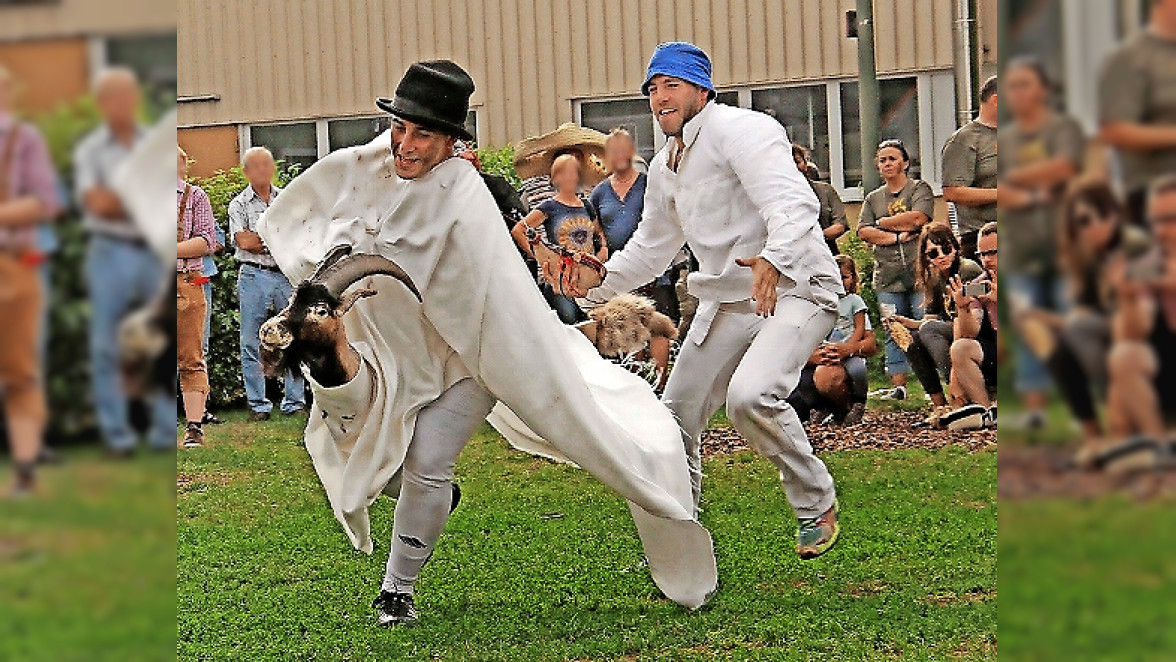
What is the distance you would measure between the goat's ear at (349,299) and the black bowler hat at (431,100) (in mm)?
599

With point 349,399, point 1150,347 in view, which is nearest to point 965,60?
point 349,399

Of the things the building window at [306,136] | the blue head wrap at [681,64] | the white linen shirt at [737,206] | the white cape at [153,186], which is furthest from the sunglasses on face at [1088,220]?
the building window at [306,136]

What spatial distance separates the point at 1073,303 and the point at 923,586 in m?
5.36

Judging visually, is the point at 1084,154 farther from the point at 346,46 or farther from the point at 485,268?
the point at 346,46

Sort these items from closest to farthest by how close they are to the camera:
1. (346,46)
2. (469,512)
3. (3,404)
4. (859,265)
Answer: (3,404), (469,512), (859,265), (346,46)

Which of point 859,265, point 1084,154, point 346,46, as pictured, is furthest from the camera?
point 346,46

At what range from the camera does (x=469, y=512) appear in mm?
9008

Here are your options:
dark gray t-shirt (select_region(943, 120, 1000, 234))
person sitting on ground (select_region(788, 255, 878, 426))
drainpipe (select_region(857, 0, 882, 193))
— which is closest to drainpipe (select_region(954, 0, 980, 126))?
drainpipe (select_region(857, 0, 882, 193))

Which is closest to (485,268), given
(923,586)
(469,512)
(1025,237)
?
(923,586)

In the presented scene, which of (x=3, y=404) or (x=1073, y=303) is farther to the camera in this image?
(x=1073, y=303)

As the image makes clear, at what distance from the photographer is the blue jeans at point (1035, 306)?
1318 mm

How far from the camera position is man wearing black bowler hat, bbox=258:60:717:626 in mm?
5648

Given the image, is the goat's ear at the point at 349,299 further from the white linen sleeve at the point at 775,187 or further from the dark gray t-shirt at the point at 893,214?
the dark gray t-shirt at the point at 893,214

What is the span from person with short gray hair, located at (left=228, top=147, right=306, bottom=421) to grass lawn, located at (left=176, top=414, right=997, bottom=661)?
2333mm
